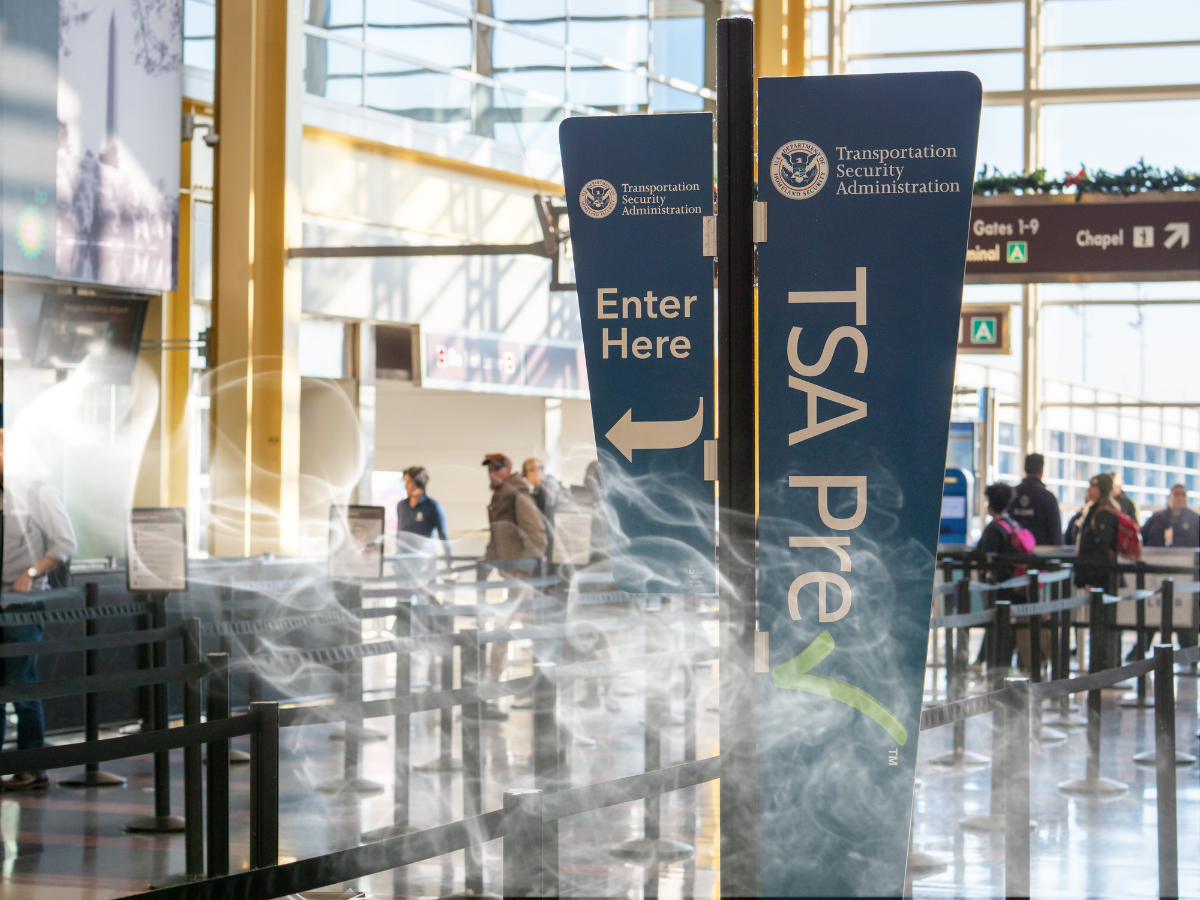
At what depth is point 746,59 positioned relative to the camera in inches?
103

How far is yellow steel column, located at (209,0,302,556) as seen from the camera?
13.5 metres

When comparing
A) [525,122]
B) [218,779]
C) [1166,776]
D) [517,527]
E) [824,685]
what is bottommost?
[1166,776]

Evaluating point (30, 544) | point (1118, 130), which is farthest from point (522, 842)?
point (1118, 130)

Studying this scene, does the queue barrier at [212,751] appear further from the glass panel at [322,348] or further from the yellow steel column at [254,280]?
the glass panel at [322,348]

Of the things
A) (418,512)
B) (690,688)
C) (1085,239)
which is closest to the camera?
(690,688)

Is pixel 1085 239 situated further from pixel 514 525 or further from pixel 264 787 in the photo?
pixel 264 787

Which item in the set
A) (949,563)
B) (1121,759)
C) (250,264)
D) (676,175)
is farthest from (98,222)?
(676,175)

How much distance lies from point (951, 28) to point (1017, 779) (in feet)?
58.1

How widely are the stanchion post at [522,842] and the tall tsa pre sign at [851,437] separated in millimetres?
508

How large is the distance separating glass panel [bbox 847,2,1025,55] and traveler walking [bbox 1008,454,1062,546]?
10077 mm

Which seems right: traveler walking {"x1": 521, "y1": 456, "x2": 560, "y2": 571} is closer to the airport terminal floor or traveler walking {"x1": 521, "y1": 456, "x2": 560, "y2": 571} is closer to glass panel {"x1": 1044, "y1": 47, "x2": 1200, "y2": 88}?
the airport terminal floor

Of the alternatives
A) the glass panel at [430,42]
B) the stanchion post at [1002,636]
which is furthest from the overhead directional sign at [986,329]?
the glass panel at [430,42]

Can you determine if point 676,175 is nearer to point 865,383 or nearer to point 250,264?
point 865,383

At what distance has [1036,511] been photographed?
452 inches
